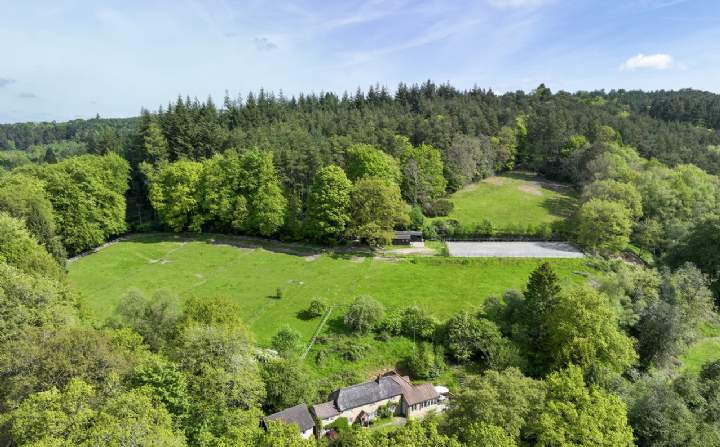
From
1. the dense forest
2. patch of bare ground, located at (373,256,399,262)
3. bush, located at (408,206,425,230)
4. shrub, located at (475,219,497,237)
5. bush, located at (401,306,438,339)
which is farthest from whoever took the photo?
bush, located at (408,206,425,230)

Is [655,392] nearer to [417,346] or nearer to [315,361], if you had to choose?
[417,346]

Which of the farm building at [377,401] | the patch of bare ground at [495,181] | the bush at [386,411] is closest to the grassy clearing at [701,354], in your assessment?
the farm building at [377,401]

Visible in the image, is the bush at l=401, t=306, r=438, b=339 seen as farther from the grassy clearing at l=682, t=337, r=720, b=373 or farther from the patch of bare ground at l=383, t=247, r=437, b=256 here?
the grassy clearing at l=682, t=337, r=720, b=373

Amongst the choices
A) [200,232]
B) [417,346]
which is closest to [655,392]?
[417,346]

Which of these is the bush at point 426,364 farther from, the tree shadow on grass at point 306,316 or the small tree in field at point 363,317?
the tree shadow on grass at point 306,316

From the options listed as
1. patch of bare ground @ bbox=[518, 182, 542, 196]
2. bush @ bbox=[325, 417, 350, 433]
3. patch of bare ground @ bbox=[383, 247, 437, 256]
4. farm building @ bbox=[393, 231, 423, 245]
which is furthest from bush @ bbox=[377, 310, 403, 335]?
patch of bare ground @ bbox=[518, 182, 542, 196]
